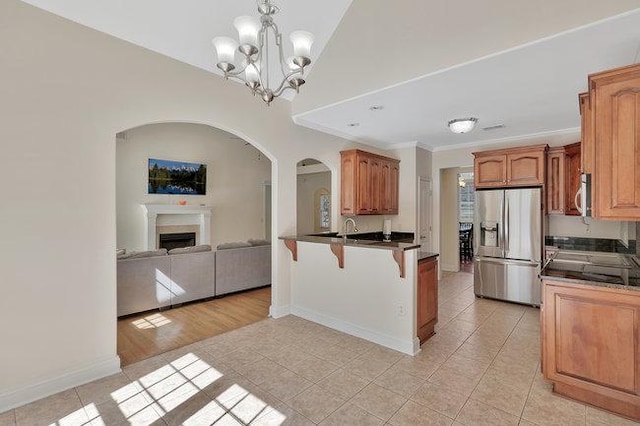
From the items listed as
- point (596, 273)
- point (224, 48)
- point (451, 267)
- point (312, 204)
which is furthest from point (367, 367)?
point (312, 204)

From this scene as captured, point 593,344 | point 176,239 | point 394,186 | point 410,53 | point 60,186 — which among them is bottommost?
point 593,344

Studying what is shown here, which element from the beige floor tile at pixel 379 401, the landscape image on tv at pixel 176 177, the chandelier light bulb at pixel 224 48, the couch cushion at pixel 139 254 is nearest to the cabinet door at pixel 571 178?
the beige floor tile at pixel 379 401

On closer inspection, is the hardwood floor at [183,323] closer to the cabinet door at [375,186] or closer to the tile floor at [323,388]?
the tile floor at [323,388]

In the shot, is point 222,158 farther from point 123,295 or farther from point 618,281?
point 618,281

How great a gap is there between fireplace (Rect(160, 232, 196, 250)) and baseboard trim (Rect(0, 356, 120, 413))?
4.35m

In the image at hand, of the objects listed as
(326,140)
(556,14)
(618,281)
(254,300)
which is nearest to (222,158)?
(326,140)

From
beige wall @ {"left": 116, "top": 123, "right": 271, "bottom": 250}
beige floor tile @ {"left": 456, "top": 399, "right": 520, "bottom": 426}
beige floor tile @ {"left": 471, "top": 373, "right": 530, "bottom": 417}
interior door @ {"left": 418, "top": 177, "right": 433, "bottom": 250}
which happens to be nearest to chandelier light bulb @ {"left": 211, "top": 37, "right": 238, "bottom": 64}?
beige floor tile @ {"left": 456, "top": 399, "right": 520, "bottom": 426}

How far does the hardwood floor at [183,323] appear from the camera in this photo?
318 cm

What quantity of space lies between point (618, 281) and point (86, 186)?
165 inches

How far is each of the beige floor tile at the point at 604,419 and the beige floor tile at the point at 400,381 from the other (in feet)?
3.61

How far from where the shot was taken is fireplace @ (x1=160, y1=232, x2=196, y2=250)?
22.0 ft

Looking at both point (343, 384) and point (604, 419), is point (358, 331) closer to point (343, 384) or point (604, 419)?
point (343, 384)

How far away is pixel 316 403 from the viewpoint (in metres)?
2.26

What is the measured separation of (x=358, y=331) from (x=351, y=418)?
4.57ft
